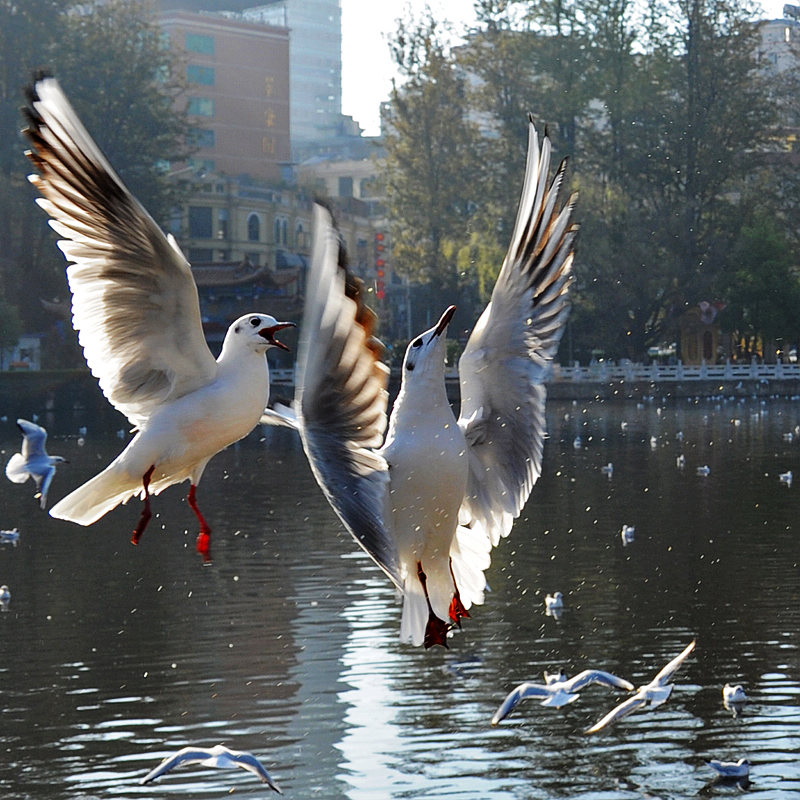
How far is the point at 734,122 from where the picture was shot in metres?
53.0

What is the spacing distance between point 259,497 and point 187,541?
463cm

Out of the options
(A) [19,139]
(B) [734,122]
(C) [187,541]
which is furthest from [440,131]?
(C) [187,541]

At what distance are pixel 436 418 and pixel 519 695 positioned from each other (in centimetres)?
269

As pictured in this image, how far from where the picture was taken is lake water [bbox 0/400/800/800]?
9.95 meters

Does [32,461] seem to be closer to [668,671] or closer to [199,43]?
[668,671]

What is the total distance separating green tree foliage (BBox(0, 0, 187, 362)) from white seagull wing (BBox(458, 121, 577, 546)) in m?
43.7

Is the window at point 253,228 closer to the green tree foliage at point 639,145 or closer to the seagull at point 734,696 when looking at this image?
the green tree foliage at point 639,145

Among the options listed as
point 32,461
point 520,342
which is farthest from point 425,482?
point 32,461

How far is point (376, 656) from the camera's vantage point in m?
12.8

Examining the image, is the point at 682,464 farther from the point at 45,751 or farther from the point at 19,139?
the point at 19,139

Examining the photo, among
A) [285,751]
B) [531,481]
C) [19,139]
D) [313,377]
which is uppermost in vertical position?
[19,139]

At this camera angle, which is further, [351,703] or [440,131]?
[440,131]

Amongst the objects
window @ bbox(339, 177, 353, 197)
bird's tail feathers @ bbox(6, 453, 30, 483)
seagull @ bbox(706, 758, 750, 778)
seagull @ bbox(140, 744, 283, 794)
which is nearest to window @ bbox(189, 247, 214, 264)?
window @ bbox(339, 177, 353, 197)

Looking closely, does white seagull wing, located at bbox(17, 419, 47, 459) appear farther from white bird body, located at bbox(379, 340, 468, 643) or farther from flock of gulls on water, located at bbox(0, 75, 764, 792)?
white bird body, located at bbox(379, 340, 468, 643)
